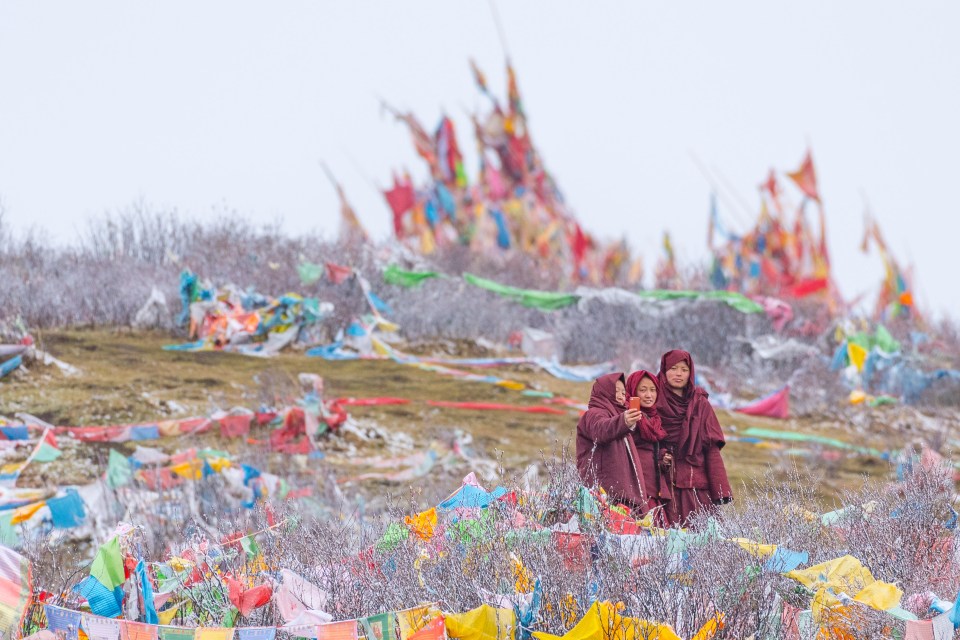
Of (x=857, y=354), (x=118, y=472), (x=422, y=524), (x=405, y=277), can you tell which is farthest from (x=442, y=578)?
(x=405, y=277)

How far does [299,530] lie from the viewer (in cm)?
446

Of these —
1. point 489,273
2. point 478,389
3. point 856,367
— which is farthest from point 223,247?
point 856,367

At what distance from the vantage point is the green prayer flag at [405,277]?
18531 mm

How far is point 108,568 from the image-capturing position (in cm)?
358

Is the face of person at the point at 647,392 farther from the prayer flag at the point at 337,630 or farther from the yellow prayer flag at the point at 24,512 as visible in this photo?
the yellow prayer flag at the point at 24,512

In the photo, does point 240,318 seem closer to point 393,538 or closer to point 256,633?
point 393,538

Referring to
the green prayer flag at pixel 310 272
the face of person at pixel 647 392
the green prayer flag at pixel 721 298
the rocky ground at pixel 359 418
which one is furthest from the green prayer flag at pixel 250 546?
the green prayer flag at pixel 721 298

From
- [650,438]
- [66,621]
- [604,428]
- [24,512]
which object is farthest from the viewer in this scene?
[24,512]

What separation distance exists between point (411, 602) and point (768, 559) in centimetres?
119

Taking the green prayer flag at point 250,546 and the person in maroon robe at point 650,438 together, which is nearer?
the green prayer flag at point 250,546

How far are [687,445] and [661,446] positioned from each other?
12 cm

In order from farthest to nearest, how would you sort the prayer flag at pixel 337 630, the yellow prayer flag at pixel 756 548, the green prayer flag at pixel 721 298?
1. the green prayer flag at pixel 721 298
2. the yellow prayer flag at pixel 756 548
3. the prayer flag at pixel 337 630

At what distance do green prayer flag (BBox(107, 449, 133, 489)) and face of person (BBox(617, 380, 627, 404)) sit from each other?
343 cm

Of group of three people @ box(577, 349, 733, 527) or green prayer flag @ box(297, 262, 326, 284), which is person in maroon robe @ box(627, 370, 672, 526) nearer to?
group of three people @ box(577, 349, 733, 527)
